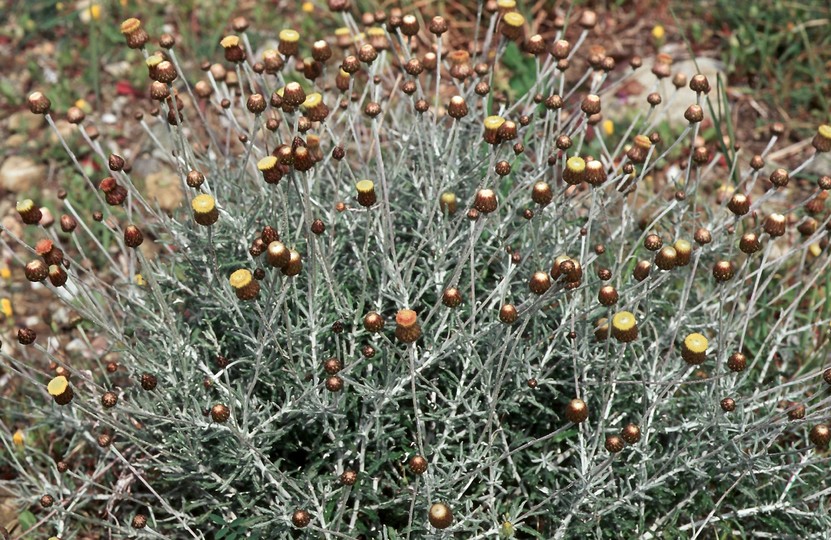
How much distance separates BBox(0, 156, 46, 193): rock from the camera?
5.73 meters

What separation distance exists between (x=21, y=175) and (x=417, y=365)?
12.7 ft

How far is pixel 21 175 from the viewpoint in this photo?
575cm

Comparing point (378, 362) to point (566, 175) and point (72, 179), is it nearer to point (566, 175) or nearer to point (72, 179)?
point (566, 175)

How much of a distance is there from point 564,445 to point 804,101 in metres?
3.68

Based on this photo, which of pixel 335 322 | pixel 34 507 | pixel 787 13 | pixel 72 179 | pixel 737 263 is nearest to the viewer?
pixel 335 322

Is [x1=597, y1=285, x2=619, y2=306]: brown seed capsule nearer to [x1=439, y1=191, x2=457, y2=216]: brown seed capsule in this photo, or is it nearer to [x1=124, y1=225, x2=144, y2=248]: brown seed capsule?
[x1=439, y1=191, x2=457, y2=216]: brown seed capsule

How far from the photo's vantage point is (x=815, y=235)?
351 centimetres

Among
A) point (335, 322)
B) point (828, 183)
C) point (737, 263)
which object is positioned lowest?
point (737, 263)

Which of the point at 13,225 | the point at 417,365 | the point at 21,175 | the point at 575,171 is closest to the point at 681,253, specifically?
the point at 575,171

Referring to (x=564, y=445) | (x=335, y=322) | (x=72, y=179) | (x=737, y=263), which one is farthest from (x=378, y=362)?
(x=72, y=179)

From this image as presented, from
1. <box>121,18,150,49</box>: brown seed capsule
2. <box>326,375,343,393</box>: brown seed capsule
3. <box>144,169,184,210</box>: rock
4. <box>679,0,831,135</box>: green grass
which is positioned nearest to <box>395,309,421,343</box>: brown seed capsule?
<box>326,375,343,393</box>: brown seed capsule

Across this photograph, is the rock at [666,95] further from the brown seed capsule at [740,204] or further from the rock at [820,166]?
the brown seed capsule at [740,204]

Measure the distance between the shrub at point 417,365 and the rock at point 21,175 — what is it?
2.19 m

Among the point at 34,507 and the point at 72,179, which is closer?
the point at 34,507
